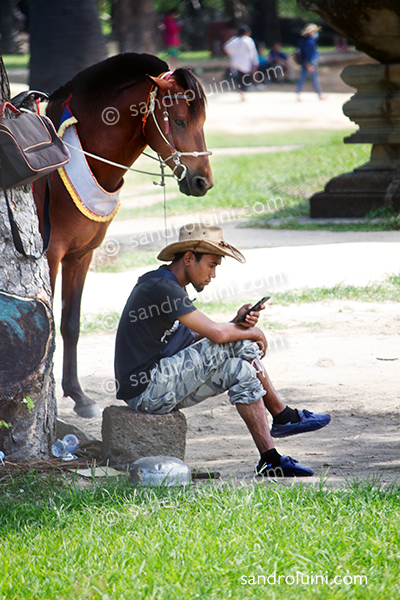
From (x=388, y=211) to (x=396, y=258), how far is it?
253 cm

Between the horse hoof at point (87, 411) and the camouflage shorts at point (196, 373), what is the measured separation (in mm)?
1296

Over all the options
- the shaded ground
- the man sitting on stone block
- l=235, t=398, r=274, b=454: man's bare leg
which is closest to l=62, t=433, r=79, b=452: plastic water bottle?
the man sitting on stone block

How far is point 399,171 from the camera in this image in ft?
36.1

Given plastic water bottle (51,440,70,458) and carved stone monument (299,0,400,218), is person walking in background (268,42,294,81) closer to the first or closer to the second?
carved stone monument (299,0,400,218)

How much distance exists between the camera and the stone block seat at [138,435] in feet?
12.4

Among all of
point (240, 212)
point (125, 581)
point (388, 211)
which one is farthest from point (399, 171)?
point (125, 581)

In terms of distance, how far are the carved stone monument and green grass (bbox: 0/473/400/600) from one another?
8.28m

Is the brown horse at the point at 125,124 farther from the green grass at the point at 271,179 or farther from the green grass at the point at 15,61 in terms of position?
the green grass at the point at 15,61

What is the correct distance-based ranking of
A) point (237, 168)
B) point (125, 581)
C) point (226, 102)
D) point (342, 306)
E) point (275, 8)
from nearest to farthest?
point (125, 581)
point (342, 306)
point (237, 168)
point (226, 102)
point (275, 8)

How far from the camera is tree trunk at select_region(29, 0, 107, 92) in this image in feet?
29.2

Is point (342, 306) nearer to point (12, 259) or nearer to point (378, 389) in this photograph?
point (378, 389)

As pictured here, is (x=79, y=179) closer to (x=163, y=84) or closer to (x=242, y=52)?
(x=163, y=84)

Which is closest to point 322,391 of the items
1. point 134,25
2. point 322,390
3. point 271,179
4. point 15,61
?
point 322,390

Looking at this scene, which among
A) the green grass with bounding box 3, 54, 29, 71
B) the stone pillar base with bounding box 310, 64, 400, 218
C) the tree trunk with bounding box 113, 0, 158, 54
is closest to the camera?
the stone pillar base with bounding box 310, 64, 400, 218
